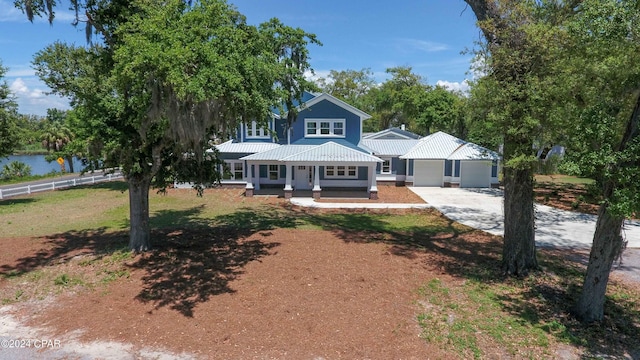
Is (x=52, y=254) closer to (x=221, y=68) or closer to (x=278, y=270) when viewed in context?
(x=278, y=270)

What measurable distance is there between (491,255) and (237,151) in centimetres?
1833

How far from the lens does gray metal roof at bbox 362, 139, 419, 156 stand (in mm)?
28578

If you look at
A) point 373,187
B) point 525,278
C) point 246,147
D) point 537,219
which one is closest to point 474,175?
point 373,187

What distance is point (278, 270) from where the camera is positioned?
938cm

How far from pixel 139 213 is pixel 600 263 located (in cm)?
1153

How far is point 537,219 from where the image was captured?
16.6m

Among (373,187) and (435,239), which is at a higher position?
(373,187)

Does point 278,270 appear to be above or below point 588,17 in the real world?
below

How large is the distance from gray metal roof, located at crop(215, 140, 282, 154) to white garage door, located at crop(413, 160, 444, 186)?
36.4 feet

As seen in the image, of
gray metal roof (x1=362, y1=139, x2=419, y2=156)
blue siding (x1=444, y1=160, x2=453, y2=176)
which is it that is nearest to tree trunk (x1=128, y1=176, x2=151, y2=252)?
gray metal roof (x1=362, y1=139, x2=419, y2=156)

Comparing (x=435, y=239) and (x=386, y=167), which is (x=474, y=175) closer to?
(x=386, y=167)

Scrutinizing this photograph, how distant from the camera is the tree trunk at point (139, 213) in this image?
10.5 metres

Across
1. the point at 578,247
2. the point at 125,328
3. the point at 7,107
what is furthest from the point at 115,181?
the point at 578,247

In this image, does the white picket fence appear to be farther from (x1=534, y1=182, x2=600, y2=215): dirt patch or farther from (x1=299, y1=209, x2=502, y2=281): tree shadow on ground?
(x1=534, y1=182, x2=600, y2=215): dirt patch
